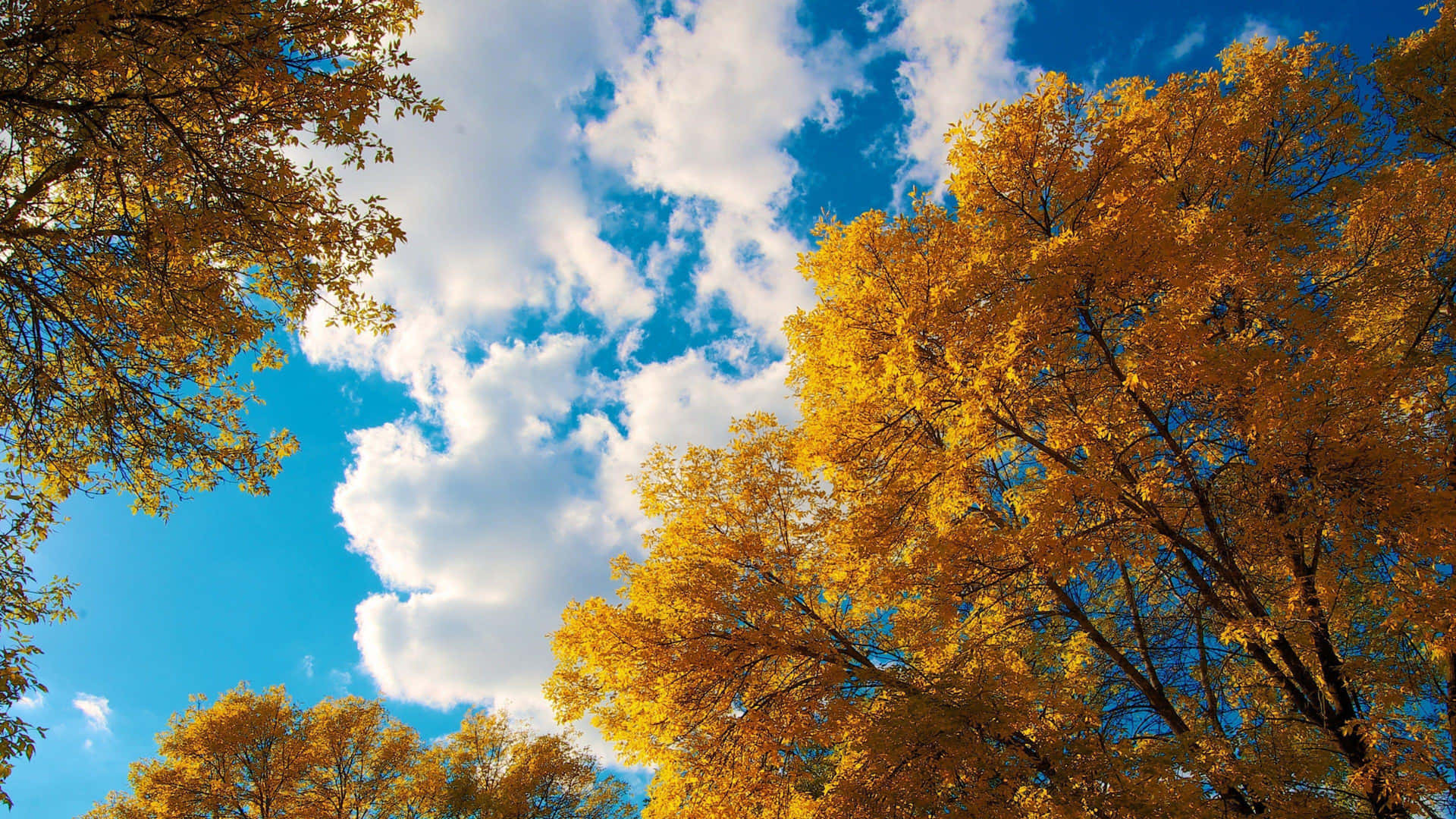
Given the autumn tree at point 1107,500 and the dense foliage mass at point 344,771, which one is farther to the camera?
the dense foliage mass at point 344,771

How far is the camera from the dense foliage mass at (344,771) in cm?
1305

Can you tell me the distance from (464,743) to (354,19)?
16327mm

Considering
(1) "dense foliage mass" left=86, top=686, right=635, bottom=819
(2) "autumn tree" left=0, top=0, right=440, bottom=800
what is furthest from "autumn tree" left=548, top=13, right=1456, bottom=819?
(1) "dense foliage mass" left=86, top=686, right=635, bottom=819

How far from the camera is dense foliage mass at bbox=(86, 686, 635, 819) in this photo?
13.0m

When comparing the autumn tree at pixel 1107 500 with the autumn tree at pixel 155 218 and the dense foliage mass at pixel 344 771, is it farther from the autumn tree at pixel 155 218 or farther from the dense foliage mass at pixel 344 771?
the dense foliage mass at pixel 344 771

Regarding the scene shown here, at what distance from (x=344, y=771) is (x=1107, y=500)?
17.4 m

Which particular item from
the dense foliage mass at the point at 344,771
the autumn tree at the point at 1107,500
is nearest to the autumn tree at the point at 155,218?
the autumn tree at the point at 1107,500

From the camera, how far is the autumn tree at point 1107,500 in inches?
Answer: 182

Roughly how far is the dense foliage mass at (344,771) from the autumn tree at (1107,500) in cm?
979

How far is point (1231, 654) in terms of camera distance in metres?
5.68

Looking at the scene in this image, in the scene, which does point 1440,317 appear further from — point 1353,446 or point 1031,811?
point 1031,811

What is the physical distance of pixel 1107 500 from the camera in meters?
4.82

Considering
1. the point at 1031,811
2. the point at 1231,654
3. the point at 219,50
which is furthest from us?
the point at 1231,654

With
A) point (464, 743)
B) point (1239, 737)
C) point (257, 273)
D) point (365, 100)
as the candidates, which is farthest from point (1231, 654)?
point (464, 743)
